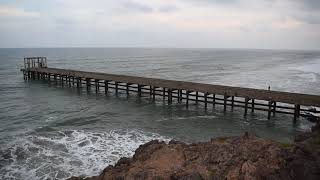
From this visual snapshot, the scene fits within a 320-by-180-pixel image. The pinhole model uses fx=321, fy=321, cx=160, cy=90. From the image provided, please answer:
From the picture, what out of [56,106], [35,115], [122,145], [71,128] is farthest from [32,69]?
[122,145]

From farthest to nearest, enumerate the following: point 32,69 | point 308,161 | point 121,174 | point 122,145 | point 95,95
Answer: point 32,69
point 95,95
point 122,145
point 121,174
point 308,161

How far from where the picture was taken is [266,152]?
41.2 ft

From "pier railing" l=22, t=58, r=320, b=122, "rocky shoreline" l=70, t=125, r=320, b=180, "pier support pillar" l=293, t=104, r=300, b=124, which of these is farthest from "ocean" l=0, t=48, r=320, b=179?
"rocky shoreline" l=70, t=125, r=320, b=180

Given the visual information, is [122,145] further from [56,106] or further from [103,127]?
[56,106]

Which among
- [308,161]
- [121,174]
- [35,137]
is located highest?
[308,161]

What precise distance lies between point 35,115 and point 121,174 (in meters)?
21.0

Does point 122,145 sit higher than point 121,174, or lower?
lower

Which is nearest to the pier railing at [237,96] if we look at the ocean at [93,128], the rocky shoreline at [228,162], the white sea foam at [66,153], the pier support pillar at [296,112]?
the pier support pillar at [296,112]

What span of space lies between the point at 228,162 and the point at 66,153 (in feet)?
39.0

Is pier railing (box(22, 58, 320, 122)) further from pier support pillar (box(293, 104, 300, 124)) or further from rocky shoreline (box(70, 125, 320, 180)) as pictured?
rocky shoreline (box(70, 125, 320, 180))

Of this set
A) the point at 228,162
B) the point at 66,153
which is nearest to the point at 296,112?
the point at 228,162

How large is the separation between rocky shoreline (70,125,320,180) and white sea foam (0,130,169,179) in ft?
17.2

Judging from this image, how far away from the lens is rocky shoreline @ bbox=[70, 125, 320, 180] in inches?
462

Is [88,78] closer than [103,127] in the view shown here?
No
